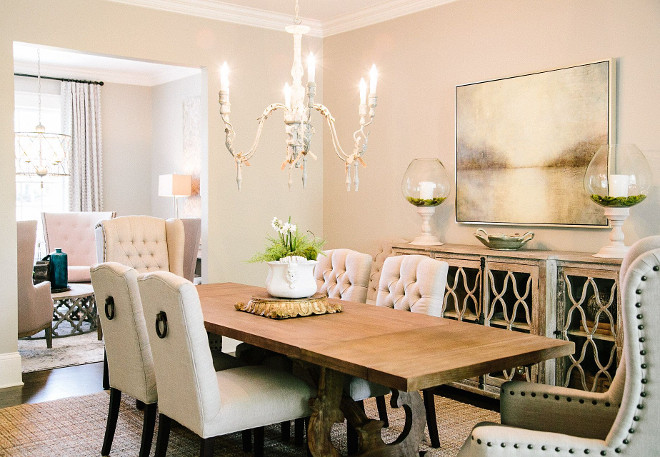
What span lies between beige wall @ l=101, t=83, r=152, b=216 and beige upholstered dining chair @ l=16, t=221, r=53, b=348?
135 inches

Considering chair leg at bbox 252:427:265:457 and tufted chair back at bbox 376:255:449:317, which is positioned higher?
tufted chair back at bbox 376:255:449:317

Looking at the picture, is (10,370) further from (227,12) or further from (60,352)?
(227,12)

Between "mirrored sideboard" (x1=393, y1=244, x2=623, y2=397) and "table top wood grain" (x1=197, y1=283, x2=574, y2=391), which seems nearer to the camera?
"table top wood grain" (x1=197, y1=283, x2=574, y2=391)

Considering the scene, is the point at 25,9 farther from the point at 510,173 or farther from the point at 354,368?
the point at 354,368

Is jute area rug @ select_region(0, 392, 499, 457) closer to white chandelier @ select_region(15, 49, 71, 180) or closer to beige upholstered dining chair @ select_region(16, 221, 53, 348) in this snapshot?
beige upholstered dining chair @ select_region(16, 221, 53, 348)

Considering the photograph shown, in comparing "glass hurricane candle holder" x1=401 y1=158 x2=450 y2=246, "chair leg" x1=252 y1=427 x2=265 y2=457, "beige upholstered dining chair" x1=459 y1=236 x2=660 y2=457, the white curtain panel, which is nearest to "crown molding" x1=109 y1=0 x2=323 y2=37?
"glass hurricane candle holder" x1=401 y1=158 x2=450 y2=246

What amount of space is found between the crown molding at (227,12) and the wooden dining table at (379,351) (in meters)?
2.79

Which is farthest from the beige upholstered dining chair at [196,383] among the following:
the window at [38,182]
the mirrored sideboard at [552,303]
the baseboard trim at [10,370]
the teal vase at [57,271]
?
the window at [38,182]

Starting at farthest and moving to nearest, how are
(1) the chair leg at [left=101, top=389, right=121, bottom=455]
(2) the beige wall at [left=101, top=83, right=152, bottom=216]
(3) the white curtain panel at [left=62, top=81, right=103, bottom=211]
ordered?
(2) the beige wall at [left=101, top=83, right=152, bottom=216] → (3) the white curtain panel at [left=62, top=81, right=103, bottom=211] → (1) the chair leg at [left=101, top=389, right=121, bottom=455]

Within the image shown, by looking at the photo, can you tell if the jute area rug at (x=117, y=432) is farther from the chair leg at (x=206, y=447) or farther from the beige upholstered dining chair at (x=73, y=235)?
the beige upholstered dining chair at (x=73, y=235)

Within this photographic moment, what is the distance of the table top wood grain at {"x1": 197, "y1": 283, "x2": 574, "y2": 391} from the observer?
2229mm

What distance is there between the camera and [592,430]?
7.56ft

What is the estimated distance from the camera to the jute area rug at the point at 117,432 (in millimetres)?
3453

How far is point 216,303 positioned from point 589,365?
2.07 m
